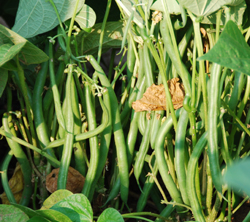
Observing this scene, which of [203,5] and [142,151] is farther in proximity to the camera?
[142,151]

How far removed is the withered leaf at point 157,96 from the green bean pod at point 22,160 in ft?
1.23

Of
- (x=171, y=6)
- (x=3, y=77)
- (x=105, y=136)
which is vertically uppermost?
(x=171, y=6)

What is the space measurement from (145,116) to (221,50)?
1.31 feet

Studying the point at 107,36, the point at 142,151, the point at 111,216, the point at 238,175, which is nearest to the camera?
the point at 238,175

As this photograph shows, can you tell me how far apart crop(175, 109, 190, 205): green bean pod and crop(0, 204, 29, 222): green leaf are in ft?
1.23

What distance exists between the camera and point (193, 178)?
0.65 m

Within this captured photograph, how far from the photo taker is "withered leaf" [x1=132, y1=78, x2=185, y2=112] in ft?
2.35

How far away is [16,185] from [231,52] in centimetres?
74

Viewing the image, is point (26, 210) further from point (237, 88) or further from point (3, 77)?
point (237, 88)

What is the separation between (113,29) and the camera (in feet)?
2.83

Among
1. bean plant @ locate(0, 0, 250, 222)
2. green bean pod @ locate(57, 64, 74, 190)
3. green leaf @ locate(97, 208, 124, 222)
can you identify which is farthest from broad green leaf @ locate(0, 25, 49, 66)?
green leaf @ locate(97, 208, 124, 222)

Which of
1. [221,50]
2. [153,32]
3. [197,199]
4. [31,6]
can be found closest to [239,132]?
[197,199]

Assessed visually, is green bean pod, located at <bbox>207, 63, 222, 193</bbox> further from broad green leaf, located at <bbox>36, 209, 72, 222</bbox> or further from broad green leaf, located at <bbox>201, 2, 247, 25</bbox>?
broad green leaf, located at <bbox>36, 209, 72, 222</bbox>

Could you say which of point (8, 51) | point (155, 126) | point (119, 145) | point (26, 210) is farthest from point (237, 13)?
point (26, 210)
